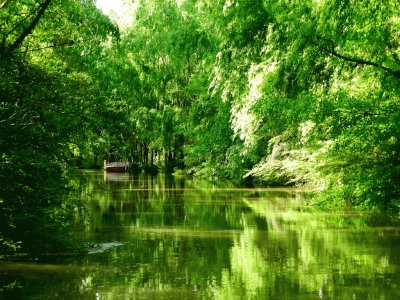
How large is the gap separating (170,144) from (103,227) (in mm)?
40612

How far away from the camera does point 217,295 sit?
10.1 metres

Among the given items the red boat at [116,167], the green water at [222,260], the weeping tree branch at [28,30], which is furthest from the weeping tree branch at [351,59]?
the red boat at [116,167]

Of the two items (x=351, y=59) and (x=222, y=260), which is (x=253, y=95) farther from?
(x=222, y=260)

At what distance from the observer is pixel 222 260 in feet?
42.8

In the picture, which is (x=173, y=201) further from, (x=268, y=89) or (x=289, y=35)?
(x=289, y=35)

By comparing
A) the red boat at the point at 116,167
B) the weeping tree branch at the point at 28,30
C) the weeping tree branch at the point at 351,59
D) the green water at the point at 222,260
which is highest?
the red boat at the point at 116,167

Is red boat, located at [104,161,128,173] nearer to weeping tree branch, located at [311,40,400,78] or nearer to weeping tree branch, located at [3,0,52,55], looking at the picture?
weeping tree branch, located at [311,40,400,78]

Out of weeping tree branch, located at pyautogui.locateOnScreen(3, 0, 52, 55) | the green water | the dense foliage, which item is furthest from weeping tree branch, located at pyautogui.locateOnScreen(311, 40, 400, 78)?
weeping tree branch, located at pyautogui.locateOnScreen(3, 0, 52, 55)

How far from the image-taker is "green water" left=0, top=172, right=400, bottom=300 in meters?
10.5

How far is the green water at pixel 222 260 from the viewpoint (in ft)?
34.4

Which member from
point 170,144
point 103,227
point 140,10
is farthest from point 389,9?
point 170,144

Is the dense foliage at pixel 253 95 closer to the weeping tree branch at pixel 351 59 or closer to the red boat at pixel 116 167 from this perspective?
the weeping tree branch at pixel 351 59

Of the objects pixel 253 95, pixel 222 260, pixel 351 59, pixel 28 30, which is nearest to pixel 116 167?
pixel 253 95

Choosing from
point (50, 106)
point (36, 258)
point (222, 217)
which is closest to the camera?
point (50, 106)
